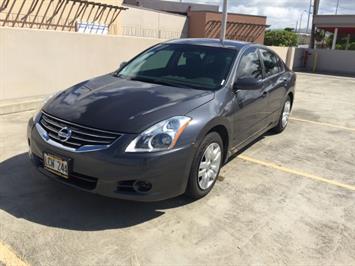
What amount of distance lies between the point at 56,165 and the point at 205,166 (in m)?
1.46

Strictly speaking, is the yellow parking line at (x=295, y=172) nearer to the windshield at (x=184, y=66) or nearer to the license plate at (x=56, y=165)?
the windshield at (x=184, y=66)

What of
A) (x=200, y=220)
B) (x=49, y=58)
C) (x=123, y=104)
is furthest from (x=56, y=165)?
(x=49, y=58)

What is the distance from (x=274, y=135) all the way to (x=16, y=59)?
5.22m

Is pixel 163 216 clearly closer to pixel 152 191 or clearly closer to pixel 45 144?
pixel 152 191

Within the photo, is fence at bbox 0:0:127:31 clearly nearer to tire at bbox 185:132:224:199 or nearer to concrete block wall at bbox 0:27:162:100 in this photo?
concrete block wall at bbox 0:27:162:100

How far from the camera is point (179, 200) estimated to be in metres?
4.00

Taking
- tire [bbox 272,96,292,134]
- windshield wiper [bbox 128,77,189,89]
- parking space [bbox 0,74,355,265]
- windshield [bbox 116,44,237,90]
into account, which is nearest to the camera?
parking space [bbox 0,74,355,265]

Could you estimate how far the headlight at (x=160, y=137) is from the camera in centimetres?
332

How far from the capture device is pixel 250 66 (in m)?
5.07

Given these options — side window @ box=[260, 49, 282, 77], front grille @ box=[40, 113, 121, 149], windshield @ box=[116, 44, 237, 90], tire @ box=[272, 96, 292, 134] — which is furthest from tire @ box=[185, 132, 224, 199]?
tire @ box=[272, 96, 292, 134]

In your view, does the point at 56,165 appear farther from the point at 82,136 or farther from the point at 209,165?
the point at 209,165

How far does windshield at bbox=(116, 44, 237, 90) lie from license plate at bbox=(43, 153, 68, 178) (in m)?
1.53

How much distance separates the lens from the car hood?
11.4 ft

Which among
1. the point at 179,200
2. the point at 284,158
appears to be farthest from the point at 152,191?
the point at 284,158
